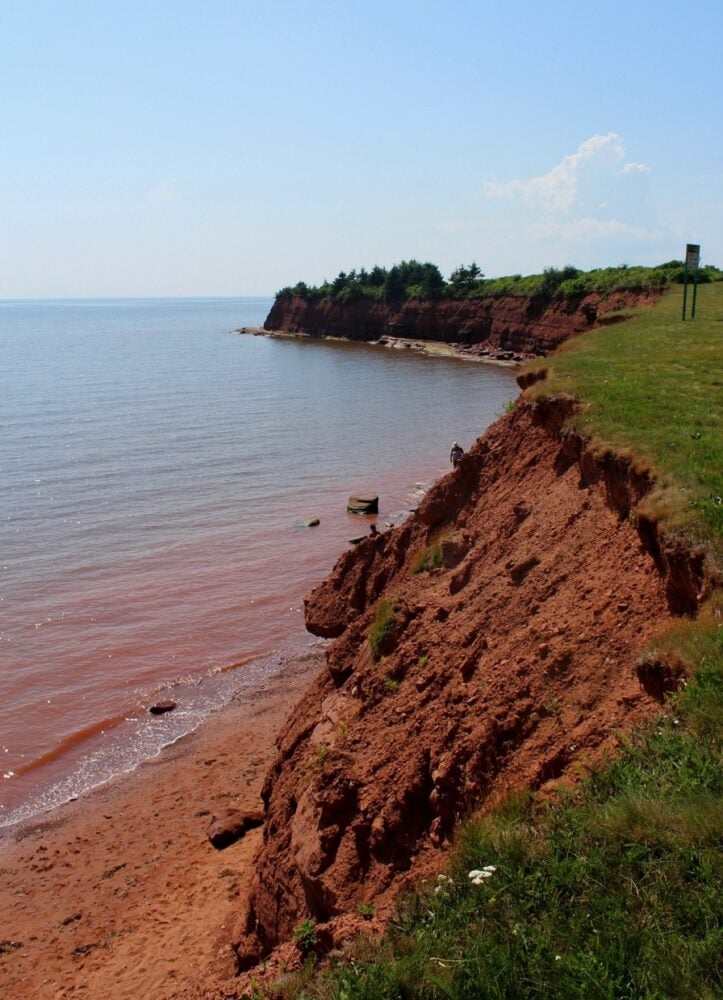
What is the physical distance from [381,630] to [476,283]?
8605 centimetres

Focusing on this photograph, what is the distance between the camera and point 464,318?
89500mm

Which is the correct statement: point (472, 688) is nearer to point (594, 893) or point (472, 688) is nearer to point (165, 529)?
point (594, 893)

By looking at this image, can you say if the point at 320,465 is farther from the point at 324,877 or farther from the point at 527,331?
the point at 527,331

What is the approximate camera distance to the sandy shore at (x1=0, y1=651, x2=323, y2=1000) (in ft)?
31.8

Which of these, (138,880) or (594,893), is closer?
(594,893)

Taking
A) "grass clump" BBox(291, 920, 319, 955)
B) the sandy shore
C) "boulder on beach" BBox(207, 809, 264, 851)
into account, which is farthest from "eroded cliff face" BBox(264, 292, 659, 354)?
"grass clump" BBox(291, 920, 319, 955)

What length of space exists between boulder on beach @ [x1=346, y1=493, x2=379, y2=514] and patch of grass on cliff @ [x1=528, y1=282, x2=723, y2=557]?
11.9m

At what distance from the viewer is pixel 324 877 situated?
7051 millimetres

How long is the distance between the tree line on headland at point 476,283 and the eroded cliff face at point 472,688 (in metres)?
48.2

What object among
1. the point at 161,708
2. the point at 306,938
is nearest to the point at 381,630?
the point at 306,938

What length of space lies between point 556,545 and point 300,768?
Answer: 394 centimetres

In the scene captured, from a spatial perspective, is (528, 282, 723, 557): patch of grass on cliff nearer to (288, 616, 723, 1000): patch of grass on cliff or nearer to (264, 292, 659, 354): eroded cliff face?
(288, 616, 723, 1000): patch of grass on cliff

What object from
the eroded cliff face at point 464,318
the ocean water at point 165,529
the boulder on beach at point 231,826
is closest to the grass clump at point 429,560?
the boulder on beach at point 231,826

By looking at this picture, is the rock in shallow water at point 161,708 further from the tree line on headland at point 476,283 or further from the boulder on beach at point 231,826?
the tree line on headland at point 476,283
